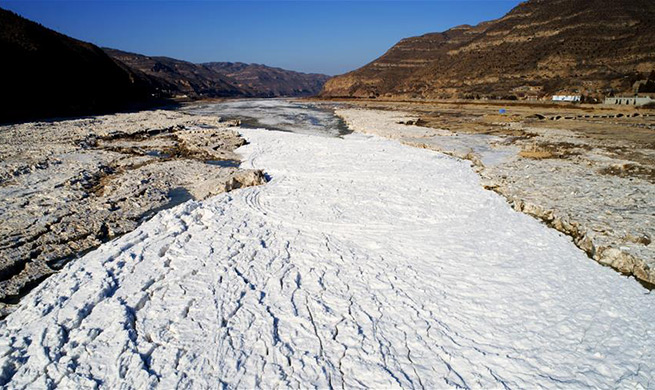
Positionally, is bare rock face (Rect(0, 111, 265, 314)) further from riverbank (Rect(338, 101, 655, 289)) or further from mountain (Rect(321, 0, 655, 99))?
mountain (Rect(321, 0, 655, 99))

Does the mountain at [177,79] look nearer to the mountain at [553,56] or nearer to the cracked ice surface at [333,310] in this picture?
the mountain at [553,56]

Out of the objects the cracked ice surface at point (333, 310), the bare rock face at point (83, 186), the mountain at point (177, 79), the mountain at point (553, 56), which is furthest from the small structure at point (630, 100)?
the mountain at point (177, 79)

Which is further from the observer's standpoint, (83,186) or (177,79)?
(177,79)

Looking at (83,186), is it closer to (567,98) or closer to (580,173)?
(580,173)

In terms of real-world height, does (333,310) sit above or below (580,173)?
below

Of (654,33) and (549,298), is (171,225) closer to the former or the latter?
(549,298)

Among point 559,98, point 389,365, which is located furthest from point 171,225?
point 559,98

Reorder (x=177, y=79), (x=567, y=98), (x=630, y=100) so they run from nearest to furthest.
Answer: (x=630, y=100) < (x=567, y=98) < (x=177, y=79)

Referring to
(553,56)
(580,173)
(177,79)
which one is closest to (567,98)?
(553,56)
